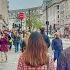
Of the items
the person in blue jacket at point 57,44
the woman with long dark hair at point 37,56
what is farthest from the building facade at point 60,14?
the woman with long dark hair at point 37,56

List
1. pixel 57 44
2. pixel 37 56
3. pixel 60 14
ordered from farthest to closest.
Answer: pixel 60 14 < pixel 57 44 < pixel 37 56

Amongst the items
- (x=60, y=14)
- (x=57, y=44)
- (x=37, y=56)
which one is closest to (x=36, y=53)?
(x=37, y=56)

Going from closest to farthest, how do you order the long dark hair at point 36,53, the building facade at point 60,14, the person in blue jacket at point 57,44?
the long dark hair at point 36,53
the person in blue jacket at point 57,44
the building facade at point 60,14

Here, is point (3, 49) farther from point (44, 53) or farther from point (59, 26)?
point (59, 26)

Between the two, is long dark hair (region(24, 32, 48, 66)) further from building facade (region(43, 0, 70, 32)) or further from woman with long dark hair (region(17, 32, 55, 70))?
building facade (region(43, 0, 70, 32))

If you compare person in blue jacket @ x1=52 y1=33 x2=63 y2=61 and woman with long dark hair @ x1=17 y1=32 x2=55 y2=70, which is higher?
woman with long dark hair @ x1=17 y1=32 x2=55 y2=70

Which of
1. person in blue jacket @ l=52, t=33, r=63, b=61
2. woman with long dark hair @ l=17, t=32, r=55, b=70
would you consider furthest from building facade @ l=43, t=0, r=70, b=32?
woman with long dark hair @ l=17, t=32, r=55, b=70

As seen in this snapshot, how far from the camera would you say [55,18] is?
6565 inches

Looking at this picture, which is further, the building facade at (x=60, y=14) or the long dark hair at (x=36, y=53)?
the building facade at (x=60, y=14)

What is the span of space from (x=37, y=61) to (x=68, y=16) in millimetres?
124567

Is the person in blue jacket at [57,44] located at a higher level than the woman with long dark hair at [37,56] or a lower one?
lower

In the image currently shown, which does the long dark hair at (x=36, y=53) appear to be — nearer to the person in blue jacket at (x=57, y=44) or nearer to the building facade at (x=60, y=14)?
the person in blue jacket at (x=57, y=44)

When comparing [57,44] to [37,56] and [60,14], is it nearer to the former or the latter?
[37,56]

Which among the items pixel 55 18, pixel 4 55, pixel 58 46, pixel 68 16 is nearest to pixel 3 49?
pixel 4 55
